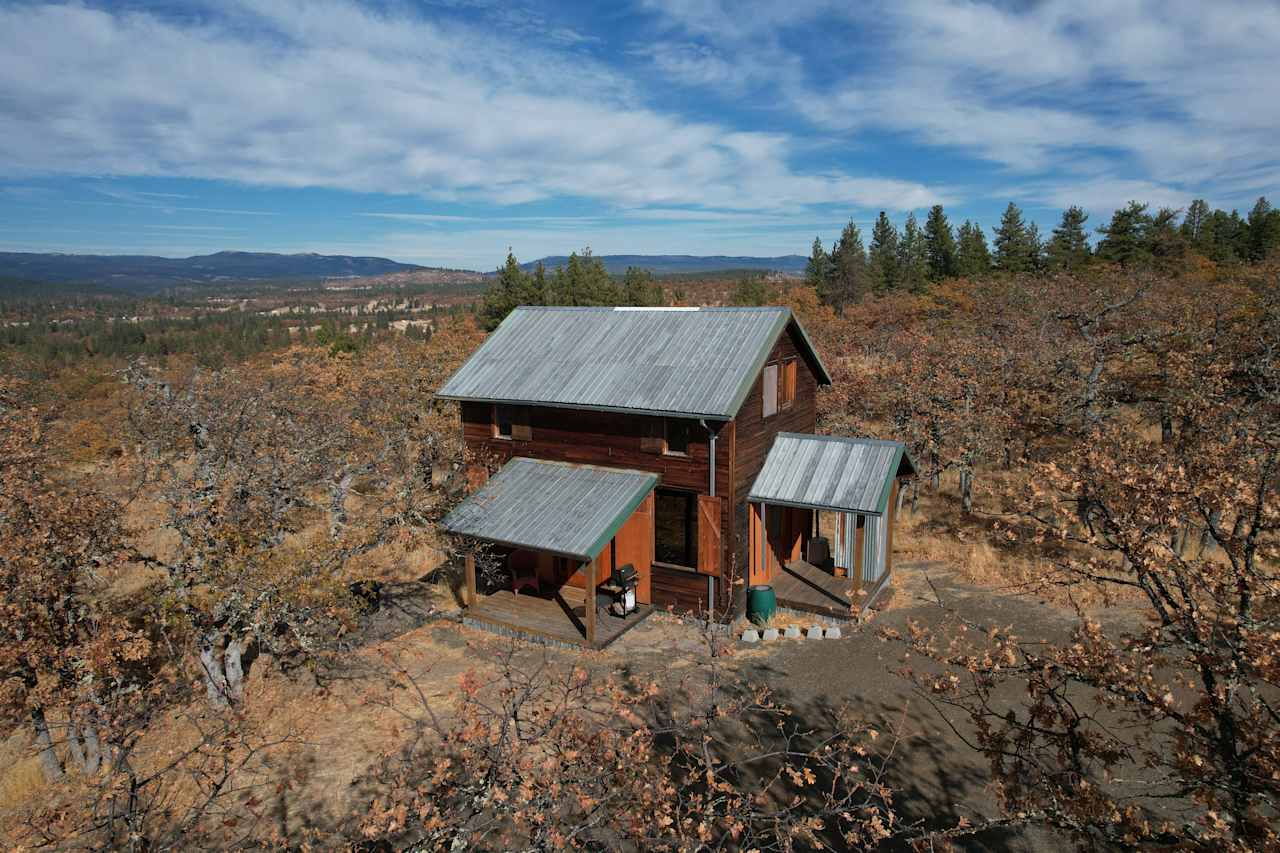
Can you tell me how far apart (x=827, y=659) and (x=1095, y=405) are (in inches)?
585

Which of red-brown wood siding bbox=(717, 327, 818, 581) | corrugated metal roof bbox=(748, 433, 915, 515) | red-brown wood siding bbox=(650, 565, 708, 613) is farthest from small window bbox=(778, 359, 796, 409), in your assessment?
red-brown wood siding bbox=(650, 565, 708, 613)

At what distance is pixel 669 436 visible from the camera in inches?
664

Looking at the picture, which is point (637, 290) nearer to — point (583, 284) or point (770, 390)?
point (583, 284)

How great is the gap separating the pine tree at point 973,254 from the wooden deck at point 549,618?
6173 centimetres

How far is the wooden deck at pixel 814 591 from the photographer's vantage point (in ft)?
56.2

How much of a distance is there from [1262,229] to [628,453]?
67856 millimetres

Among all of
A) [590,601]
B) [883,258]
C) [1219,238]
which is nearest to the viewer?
[590,601]

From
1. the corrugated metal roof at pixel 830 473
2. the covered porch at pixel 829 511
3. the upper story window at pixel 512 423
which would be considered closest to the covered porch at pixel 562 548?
the upper story window at pixel 512 423

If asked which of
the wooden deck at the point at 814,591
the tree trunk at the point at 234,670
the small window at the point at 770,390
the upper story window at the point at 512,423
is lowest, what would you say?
the wooden deck at the point at 814,591

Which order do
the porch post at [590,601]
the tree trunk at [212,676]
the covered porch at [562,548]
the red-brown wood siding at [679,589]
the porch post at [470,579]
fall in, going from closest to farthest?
the tree trunk at [212,676] < the porch post at [590,601] < the covered porch at [562,548] < the porch post at [470,579] < the red-brown wood siding at [679,589]

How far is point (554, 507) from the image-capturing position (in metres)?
16.5

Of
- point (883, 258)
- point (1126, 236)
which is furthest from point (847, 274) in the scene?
point (1126, 236)

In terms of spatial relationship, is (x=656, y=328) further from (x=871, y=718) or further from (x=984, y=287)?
(x=984, y=287)

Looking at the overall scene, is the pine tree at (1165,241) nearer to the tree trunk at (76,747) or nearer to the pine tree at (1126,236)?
the pine tree at (1126,236)
